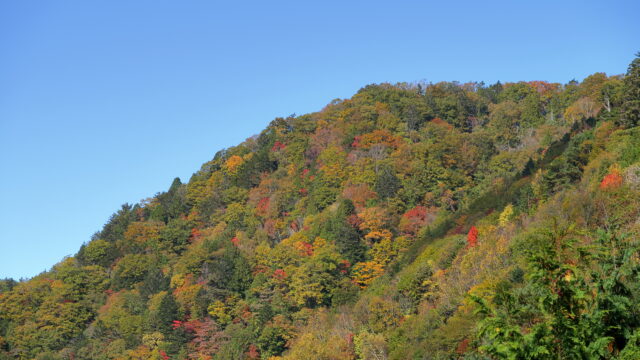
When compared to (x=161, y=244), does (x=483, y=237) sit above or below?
below

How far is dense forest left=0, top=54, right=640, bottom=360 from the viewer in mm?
12586

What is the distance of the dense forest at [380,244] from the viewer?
1259cm

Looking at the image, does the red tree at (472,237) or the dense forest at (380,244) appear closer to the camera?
the dense forest at (380,244)

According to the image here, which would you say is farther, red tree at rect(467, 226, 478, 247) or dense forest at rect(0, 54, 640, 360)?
red tree at rect(467, 226, 478, 247)

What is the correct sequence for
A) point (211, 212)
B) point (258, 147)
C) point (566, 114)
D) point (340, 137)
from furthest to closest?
1. point (258, 147)
2. point (211, 212)
3. point (340, 137)
4. point (566, 114)

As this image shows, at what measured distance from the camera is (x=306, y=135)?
76.2 m

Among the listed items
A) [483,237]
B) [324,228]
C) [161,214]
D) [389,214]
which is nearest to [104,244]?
[161,214]

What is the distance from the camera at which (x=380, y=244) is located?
5116 centimetres

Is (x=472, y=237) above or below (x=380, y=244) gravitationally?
below

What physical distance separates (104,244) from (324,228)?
33.2 m

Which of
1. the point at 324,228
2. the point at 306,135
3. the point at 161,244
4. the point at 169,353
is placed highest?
the point at 306,135

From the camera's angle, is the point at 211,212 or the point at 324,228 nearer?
the point at 324,228

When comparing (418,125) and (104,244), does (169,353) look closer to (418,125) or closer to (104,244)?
(104,244)

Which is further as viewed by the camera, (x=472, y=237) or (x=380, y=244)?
(x=380, y=244)
